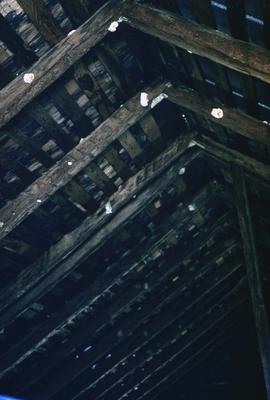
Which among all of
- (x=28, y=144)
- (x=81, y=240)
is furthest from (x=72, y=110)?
(x=81, y=240)

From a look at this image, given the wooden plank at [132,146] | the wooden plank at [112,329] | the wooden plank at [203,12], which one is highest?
the wooden plank at [132,146]

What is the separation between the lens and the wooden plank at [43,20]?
6.81 feet

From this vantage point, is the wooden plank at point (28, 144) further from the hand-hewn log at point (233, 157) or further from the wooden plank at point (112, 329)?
the wooden plank at point (112, 329)

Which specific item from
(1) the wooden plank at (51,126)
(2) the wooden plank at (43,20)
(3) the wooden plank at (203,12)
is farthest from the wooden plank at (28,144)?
(3) the wooden plank at (203,12)

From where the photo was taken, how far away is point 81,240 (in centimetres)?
346

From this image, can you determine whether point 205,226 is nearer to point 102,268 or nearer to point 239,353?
point 102,268

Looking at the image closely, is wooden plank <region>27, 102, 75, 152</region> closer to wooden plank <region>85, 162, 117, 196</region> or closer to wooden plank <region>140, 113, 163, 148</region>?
wooden plank <region>85, 162, 117, 196</region>

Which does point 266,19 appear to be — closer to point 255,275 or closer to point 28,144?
point 28,144

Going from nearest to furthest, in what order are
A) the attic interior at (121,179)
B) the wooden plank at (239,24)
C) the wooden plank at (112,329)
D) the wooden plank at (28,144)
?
the wooden plank at (239,24), the attic interior at (121,179), the wooden plank at (28,144), the wooden plank at (112,329)

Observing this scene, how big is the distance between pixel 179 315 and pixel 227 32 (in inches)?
175

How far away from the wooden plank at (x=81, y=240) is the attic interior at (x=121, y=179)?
1cm

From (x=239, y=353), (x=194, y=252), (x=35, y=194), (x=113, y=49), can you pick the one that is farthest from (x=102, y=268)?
(x=239, y=353)

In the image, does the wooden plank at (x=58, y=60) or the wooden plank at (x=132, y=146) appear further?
the wooden plank at (x=132, y=146)

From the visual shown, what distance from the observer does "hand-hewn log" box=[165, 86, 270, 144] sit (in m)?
2.65
